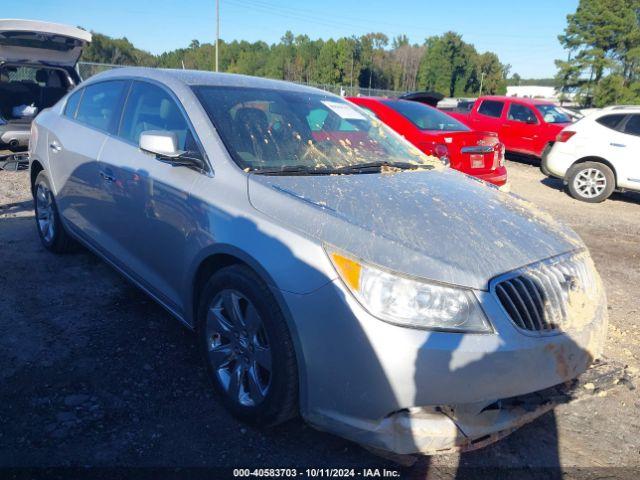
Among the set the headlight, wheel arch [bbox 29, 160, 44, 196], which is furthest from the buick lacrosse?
wheel arch [bbox 29, 160, 44, 196]

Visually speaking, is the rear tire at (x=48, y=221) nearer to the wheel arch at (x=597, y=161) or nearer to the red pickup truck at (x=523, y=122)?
the wheel arch at (x=597, y=161)

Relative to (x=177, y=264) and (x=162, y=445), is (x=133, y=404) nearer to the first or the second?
(x=162, y=445)

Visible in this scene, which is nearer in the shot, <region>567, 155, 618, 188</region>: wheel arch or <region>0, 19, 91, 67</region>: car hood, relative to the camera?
<region>0, 19, 91, 67</region>: car hood

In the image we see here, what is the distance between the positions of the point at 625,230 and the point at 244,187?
20.6 feet

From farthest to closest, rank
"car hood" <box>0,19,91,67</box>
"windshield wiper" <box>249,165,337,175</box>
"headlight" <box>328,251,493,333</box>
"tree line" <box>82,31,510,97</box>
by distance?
1. "tree line" <box>82,31,510,97</box>
2. "car hood" <box>0,19,91,67</box>
3. "windshield wiper" <box>249,165,337,175</box>
4. "headlight" <box>328,251,493,333</box>

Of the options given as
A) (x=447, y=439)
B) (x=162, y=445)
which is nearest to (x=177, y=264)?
(x=162, y=445)

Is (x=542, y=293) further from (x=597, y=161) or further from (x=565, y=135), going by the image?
(x=565, y=135)

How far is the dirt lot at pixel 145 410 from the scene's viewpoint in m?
2.25

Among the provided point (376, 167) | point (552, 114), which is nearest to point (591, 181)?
point (552, 114)

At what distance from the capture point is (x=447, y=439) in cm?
191

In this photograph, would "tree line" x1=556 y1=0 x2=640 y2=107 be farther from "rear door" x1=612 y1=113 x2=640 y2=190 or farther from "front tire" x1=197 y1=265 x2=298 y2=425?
"front tire" x1=197 y1=265 x2=298 y2=425

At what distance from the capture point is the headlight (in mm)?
1886

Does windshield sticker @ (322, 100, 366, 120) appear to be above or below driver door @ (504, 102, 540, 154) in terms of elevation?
above

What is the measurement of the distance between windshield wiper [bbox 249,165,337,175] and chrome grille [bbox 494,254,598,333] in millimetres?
1203
